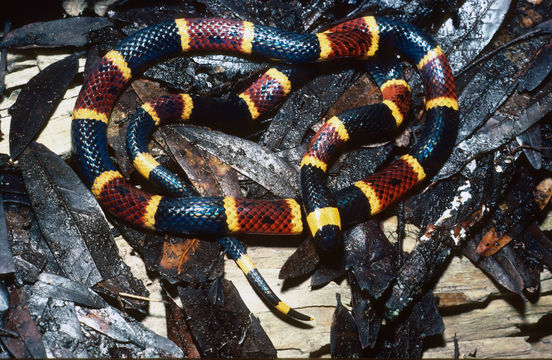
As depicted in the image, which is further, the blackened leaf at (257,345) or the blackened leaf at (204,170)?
the blackened leaf at (204,170)

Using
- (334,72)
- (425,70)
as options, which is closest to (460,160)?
(425,70)

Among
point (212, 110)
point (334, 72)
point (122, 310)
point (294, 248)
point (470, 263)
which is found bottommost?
point (122, 310)

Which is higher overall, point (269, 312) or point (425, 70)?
point (425, 70)

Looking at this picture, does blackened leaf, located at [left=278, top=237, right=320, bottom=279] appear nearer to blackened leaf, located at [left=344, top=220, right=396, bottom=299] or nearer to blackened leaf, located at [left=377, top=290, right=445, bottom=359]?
blackened leaf, located at [left=344, top=220, right=396, bottom=299]

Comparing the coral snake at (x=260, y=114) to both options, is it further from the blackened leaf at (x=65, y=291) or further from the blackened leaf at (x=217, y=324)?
the blackened leaf at (x=65, y=291)

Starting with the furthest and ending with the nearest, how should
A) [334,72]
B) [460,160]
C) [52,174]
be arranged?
[334,72] → [460,160] → [52,174]

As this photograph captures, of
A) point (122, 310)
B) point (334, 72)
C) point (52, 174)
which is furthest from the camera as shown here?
point (334, 72)

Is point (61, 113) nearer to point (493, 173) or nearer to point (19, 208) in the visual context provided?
point (19, 208)

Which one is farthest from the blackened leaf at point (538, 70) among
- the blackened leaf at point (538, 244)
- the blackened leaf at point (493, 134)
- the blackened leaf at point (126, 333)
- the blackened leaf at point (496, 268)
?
the blackened leaf at point (126, 333)

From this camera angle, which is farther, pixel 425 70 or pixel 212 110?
pixel 425 70
